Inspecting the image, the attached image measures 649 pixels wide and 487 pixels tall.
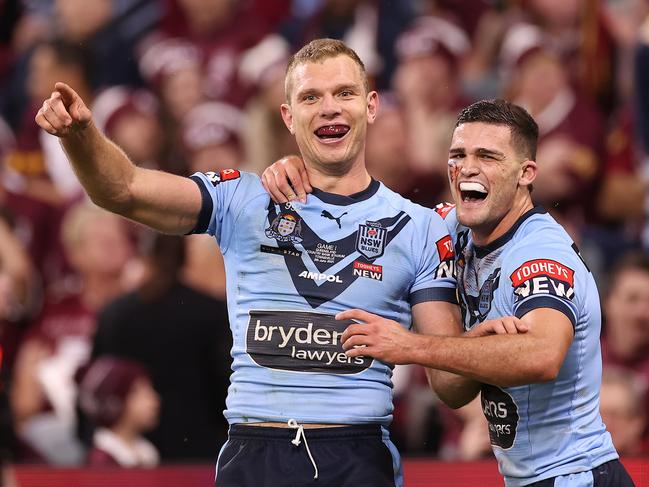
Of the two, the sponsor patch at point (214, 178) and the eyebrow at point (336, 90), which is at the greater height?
the eyebrow at point (336, 90)

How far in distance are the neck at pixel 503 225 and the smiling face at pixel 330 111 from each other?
1.94ft

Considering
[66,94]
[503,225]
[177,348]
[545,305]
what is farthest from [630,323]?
[66,94]

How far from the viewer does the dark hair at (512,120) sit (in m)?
4.88

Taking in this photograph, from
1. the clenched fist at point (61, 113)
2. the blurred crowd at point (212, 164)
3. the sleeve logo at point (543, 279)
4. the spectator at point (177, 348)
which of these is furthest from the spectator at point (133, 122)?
the sleeve logo at point (543, 279)

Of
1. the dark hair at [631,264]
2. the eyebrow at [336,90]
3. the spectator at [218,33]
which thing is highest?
the spectator at [218,33]

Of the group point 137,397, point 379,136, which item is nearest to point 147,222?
point 137,397

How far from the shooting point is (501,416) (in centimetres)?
475

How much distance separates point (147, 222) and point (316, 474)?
114 centimetres

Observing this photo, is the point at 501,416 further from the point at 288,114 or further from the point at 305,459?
the point at 288,114

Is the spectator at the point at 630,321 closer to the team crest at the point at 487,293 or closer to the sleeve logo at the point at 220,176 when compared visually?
the team crest at the point at 487,293

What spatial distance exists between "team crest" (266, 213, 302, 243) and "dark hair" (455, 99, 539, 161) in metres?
0.80

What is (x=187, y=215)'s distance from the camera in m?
4.74

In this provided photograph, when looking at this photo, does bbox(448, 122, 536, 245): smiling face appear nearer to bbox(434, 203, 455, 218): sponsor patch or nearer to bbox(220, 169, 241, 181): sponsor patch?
bbox(434, 203, 455, 218): sponsor patch

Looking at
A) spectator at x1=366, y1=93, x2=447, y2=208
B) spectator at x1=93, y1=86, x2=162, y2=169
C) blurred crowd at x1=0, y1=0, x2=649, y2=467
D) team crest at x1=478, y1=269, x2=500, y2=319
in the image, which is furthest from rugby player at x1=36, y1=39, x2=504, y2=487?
spectator at x1=93, y1=86, x2=162, y2=169
